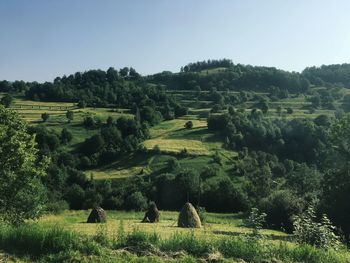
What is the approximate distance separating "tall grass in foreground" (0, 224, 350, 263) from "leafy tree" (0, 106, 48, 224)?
15367 mm

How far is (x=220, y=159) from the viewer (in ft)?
299

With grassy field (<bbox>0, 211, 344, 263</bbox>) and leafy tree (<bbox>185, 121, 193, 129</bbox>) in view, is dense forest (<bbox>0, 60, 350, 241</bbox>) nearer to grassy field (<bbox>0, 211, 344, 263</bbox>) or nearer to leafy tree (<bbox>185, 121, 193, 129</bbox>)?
leafy tree (<bbox>185, 121, 193, 129</bbox>)

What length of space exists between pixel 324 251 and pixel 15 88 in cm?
16963

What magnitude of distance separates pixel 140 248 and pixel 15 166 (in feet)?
60.2

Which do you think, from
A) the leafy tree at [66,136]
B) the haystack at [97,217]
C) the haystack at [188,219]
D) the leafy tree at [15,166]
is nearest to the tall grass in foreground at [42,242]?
the leafy tree at [15,166]

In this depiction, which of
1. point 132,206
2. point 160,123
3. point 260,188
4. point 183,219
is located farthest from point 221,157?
point 183,219

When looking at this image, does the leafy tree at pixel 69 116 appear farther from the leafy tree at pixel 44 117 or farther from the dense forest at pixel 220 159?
the leafy tree at pixel 44 117

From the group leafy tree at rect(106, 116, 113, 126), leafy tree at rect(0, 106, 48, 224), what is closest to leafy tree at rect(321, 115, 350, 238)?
leafy tree at rect(0, 106, 48, 224)

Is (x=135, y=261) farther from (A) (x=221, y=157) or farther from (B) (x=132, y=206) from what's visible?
(A) (x=221, y=157)

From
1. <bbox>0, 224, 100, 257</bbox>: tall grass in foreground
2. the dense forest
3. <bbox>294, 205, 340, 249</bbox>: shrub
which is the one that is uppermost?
<bbox>0, 224, 100, 257</bbox>: tall grass in foreground

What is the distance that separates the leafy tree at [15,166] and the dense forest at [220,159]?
2.39 meters

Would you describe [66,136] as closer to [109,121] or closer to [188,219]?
[109,121]

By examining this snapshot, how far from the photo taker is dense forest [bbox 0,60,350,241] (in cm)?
4372

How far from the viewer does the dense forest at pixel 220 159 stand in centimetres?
4372
